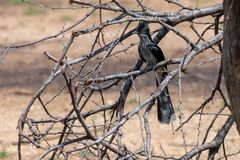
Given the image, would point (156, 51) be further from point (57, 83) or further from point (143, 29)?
point (57, 83)

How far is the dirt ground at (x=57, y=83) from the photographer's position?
761 centimetres

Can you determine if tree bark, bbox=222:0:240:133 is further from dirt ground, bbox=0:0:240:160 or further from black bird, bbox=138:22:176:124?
dirt ground, bbox=0:0:240:160

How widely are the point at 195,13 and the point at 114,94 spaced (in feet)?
17.2

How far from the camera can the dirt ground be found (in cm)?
761

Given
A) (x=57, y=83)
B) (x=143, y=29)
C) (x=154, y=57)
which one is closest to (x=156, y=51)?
(x=154, y=57)

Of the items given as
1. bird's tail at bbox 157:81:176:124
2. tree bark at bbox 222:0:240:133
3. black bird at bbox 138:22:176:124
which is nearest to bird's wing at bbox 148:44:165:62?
black bird at bbox 138:22:176:124

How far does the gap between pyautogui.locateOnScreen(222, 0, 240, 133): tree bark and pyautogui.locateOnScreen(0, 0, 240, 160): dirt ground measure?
1543mm

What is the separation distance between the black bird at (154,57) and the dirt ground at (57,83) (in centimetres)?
30

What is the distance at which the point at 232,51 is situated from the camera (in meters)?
3.28

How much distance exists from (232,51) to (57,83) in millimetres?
7222

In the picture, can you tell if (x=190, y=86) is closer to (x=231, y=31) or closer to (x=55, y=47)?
(x=55, y=47)

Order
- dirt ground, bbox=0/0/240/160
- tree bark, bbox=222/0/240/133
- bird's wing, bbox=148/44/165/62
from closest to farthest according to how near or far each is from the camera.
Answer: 1. tree bark, bbox=222/0/240/133
2. bird's wing, bbox=148/44/165/62
3. dirt ground, bbox=0/0/240/160

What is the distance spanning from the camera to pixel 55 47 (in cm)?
1244

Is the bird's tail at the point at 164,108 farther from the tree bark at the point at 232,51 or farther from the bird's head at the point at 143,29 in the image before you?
the tree bark at the point at 232,51
